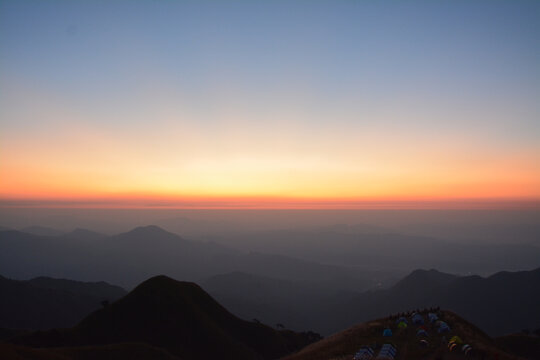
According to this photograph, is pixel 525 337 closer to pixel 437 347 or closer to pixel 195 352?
pixel 437 347

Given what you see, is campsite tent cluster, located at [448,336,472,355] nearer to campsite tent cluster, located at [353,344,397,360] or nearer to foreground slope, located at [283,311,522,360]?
foreground slope, located at [283,311,522,360]

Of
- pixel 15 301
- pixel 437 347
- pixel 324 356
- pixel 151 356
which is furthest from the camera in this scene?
pixel 15 301

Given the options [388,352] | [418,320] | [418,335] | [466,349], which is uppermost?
[466,349]

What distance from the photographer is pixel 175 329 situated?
219 ft

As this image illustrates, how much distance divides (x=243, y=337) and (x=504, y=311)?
612 feet

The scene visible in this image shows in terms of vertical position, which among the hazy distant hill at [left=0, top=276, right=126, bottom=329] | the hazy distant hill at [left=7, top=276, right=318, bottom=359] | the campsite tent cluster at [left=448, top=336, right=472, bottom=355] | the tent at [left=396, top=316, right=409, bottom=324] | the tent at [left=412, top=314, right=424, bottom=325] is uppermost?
the campsite tent cluster at [left=448, top=336, right=472, bottom=355]

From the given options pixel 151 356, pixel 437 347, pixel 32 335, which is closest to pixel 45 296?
pixel 32 335

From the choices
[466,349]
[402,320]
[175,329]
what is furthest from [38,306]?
[466,349]

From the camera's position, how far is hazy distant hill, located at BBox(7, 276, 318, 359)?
61.3 metres

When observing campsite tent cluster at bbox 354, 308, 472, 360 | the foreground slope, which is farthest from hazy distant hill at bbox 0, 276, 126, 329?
campsite tent cluster at bbox 354, 308, 472, 360

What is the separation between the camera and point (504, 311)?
185500 millimetres

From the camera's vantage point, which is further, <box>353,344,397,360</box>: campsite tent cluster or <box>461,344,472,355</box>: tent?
<box>353,344,397,360</box>: campsite tent cluster

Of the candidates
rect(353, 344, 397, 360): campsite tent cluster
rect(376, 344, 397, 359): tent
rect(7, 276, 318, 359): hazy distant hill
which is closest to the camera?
rect(353, 344, 397, 360): campsite tent cluster

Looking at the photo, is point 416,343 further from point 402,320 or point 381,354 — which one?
point 402,320
